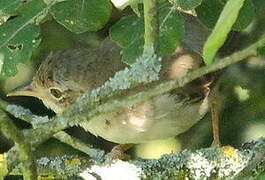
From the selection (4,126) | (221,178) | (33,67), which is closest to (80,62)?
(33,67)

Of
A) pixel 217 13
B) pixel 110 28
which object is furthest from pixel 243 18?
pixel 110 28

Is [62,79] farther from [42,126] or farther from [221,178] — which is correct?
[42,126]

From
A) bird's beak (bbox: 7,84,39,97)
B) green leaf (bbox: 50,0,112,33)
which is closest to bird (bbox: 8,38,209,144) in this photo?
bird's beak (bbox: 7,84,39,97)

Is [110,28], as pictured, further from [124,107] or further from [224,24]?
[124,107]

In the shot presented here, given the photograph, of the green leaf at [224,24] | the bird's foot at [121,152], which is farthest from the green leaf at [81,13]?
the bird's foot at [121,152]

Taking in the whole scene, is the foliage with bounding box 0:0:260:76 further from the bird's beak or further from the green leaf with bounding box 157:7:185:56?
the bird's beak
